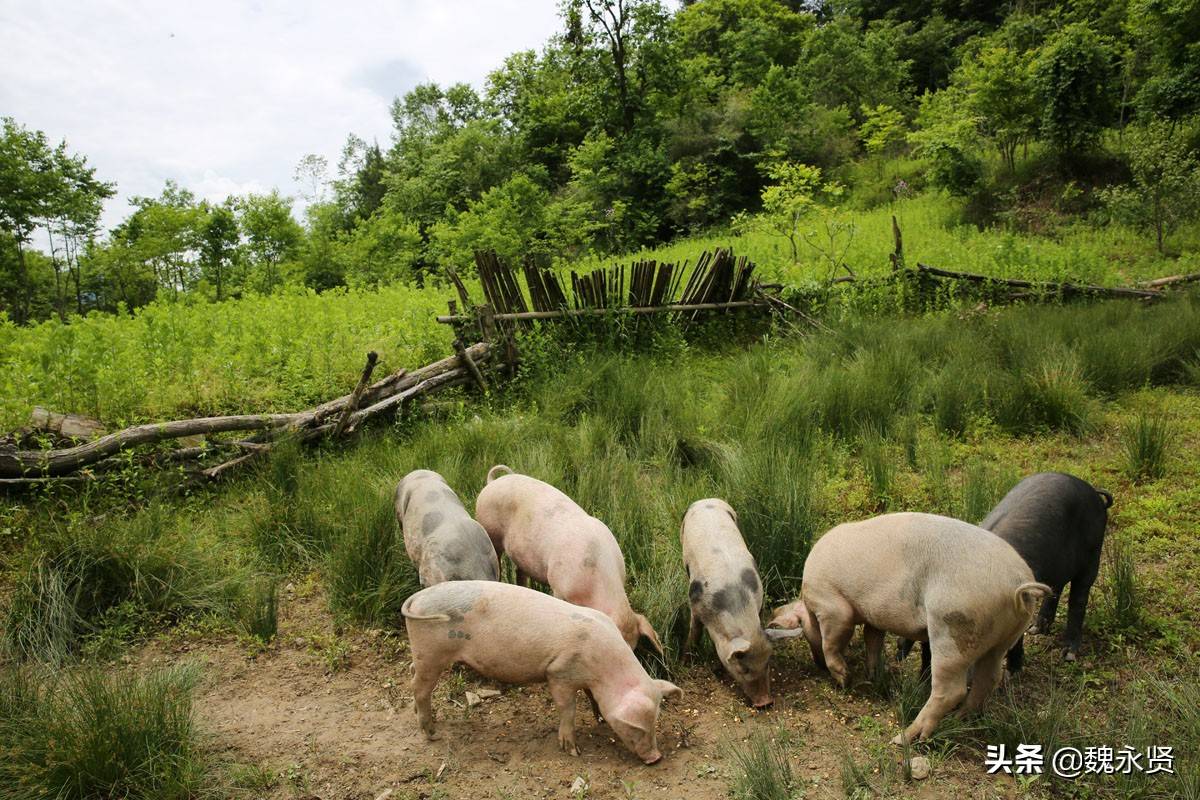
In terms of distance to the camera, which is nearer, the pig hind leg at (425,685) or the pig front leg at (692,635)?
the pig hind leg at (425,685)

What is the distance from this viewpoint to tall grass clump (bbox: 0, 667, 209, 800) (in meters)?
2.54

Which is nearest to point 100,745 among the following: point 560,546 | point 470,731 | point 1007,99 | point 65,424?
point 470,731

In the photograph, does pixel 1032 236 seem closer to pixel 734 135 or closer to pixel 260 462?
pixel 734 135

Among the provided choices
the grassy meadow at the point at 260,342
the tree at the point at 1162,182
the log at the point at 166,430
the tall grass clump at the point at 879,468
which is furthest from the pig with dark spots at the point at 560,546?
the tree at the point at 1162,182

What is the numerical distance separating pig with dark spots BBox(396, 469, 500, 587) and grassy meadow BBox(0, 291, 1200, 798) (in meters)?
0.33

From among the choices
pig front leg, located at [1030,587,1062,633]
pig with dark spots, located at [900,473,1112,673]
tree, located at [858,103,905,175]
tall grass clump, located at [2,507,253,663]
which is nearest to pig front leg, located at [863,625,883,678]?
pig with dark spots, located at [900,473,1112,673]

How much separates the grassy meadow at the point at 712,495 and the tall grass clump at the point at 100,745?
0.01m

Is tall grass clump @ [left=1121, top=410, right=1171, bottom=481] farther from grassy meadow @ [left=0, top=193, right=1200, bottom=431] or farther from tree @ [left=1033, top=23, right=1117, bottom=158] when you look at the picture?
tree @ [left=1033, top=23, right=1117, bottom=158]

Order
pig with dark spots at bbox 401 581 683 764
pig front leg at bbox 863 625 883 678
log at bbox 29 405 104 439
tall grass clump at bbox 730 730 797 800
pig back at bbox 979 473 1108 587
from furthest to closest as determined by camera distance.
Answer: log at bbox 29 405 104 439
pig front leg at bbox 863 625 883 678
pig back at bbox 979 473 1108 587
pig with dark spots at bbox 401 581 683 764
tall grass clump at bbox 730 730 797 800

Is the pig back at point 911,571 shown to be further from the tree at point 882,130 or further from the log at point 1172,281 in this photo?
the tree at point 882,130

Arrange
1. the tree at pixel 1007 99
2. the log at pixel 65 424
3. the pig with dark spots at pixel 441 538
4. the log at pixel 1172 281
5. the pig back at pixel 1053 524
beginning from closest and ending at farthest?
the pig back at pixel 1053 524, the pig with dark spots at pixel 441 538, the log at pixel 65 424, the log at pixel 1172 281, the tree at pixel 1007 99

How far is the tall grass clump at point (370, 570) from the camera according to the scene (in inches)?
154

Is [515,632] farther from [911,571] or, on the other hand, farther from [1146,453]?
[1146,453]

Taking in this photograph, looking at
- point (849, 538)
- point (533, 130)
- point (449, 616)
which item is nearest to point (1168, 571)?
point (849, 538)
